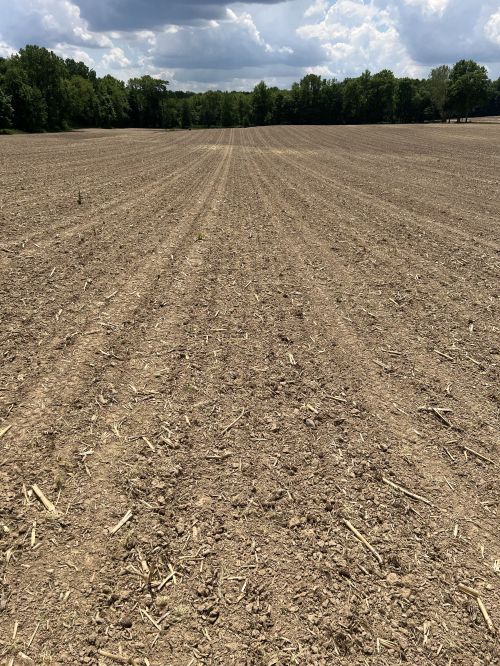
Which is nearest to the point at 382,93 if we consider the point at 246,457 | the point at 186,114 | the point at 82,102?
the point at 186,114

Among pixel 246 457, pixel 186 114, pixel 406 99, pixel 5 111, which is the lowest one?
pixel 246 457

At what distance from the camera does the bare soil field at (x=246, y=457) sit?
2709mm

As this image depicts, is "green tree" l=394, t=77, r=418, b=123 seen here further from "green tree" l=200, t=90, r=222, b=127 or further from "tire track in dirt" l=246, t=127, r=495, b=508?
"tire track in dirt" l=246, t=127, r=495, b=508

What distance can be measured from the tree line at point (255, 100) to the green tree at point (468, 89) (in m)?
0.19

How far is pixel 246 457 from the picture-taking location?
404cm

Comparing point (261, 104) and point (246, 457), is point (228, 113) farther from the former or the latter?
point (246, 457)

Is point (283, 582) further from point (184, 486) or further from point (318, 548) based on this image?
point (184, 486)

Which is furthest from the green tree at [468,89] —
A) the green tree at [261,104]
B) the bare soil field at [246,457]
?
the bare soil field at [246,457]

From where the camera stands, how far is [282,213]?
44.2 ft

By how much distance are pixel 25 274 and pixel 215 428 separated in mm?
5445

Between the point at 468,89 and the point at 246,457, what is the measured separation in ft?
366

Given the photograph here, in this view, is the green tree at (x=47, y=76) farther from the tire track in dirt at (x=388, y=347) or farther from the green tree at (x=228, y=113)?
the tire track in dirt at (x=388, y=347)

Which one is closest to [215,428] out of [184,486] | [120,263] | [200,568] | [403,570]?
[184,486]

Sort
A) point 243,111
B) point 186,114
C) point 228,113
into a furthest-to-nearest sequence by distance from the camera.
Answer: point 228,113 → point 243,111 → point 186,114
